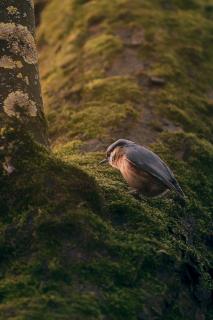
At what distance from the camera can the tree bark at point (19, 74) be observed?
13.7 ft

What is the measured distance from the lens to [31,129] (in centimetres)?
423

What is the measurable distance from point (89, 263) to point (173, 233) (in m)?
0.74

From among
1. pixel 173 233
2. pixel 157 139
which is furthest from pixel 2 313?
pixel 157 139

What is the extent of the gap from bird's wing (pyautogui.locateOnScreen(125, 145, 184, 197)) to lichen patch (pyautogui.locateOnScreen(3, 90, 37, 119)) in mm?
639

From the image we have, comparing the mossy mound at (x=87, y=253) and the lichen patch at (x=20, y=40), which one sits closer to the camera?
the mossy mound at (x=87, y=253)

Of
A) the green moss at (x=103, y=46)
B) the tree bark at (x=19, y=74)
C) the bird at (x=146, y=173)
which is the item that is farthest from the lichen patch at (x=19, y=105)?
the green moss at (x=103, y=46)

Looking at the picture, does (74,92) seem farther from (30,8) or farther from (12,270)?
(12,270)

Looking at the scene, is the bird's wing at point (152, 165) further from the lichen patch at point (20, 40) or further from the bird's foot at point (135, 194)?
the lichen patch at point (20, 40)

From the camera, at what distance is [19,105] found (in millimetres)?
4223

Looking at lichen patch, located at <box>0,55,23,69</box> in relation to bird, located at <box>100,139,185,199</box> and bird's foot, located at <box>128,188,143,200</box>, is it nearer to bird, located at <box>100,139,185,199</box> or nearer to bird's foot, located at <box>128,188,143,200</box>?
bird, located at <box>100,139,185,199</box>

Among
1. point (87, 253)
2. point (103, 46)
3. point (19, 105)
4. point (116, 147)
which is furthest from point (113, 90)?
point (87, 253)

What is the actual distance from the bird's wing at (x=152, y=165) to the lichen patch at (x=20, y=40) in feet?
2.66

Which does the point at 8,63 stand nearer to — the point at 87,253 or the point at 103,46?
the point at 87,253

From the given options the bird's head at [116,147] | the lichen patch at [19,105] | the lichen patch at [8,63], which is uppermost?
the lichen patch at [8,63]
